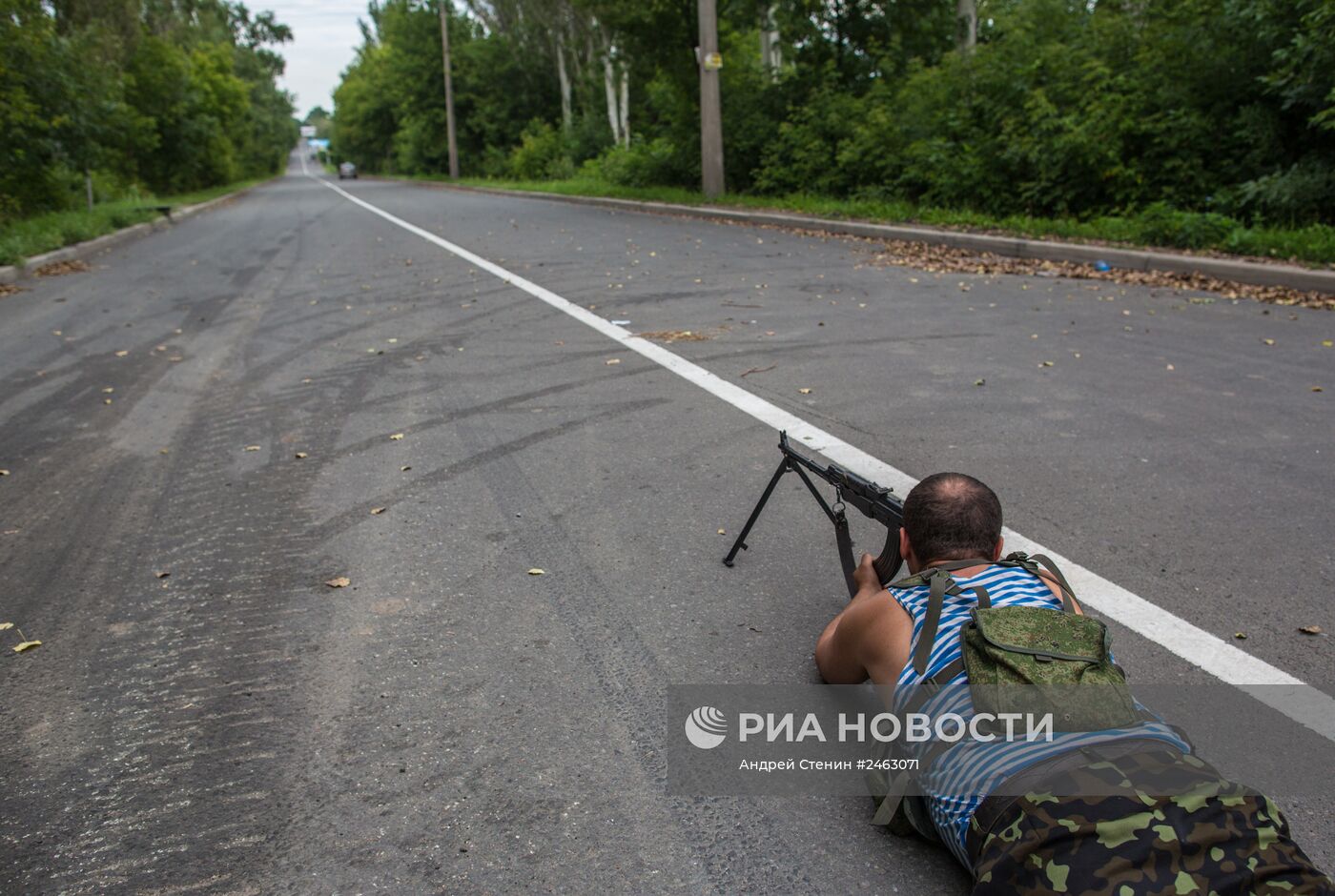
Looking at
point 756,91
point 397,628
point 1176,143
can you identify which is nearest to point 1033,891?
point 397,628

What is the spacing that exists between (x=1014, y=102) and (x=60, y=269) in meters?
14.2

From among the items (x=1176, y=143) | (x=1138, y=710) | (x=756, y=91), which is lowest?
(x=1138, y=710)

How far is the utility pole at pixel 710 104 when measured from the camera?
21.0 meters

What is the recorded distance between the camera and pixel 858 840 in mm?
2354

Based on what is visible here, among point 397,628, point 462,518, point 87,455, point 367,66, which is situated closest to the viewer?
point 397,628

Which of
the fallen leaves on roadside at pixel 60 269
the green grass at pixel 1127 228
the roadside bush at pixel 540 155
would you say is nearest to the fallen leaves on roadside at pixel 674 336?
the green grass at pixel 1127 228

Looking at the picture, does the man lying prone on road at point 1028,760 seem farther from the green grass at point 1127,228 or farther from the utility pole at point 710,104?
the utility pole at point 710,104

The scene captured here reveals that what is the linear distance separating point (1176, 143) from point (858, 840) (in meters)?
12.9

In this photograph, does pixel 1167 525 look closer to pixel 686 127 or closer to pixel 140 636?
pixel 140 636

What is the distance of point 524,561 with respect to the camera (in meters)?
3.90

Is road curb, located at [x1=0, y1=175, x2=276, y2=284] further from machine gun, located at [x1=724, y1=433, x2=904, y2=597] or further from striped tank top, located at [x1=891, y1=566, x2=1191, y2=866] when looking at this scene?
striped tank top, located at [x1=891, y1=566, x2=1191, y2=866]

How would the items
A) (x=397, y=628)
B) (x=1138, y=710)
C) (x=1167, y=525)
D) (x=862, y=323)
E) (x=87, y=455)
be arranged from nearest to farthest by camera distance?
(x=1138, y=710)
(x=397, y=628)
(x=1167, y=525)
(x=87, y=455)
(x=862, y=323)

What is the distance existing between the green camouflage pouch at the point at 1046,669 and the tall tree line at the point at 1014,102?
34.9ft

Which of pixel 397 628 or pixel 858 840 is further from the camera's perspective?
pixel 397 628
